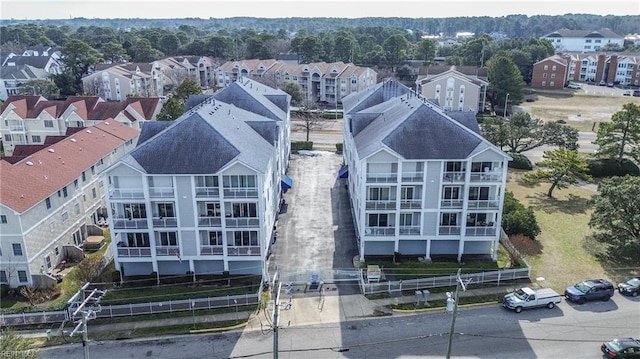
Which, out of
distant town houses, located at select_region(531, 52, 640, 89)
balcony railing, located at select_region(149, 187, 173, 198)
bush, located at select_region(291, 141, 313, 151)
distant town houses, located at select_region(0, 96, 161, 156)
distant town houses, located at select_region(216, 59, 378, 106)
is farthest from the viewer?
distant town houses, located at select_region(531, 52, 640, 89)

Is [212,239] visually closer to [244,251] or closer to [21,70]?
[244,251]

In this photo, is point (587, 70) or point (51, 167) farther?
point (587, 70)

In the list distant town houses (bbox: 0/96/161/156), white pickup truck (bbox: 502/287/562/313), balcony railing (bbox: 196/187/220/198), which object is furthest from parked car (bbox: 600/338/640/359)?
distant town houses (bbox: 0/96/161/156)

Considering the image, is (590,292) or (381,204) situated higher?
(381,204)

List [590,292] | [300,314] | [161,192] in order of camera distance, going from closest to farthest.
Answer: [300,314] < [590,292] < [161,192]

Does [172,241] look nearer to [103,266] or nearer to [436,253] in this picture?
[103,266]

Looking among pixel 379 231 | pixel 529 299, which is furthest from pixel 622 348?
pixel 379 231

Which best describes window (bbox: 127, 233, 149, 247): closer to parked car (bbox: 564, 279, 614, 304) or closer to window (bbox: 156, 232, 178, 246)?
window (bbox: 156, 232, 178, 246)
